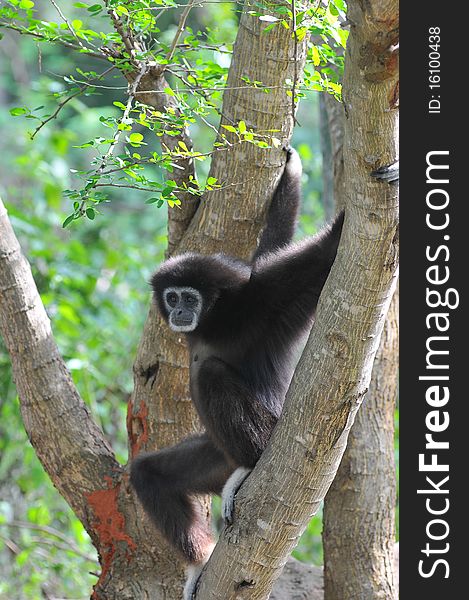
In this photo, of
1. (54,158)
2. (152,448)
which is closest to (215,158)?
(152,448)

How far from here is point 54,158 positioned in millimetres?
9359

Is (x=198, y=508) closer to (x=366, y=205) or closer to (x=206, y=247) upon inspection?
(x=206, y=247)

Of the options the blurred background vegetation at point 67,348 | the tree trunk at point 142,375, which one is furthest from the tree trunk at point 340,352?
the blurred background vegetation at point 67,348

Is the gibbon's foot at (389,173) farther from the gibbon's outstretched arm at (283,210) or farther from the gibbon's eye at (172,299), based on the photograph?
the gibbon's eye at (172,299)

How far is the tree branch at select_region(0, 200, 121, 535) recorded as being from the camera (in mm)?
4496

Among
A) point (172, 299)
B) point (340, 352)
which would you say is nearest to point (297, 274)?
point (172, 299)

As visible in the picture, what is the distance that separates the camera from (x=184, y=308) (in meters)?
4.46

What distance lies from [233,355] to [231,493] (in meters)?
0.84

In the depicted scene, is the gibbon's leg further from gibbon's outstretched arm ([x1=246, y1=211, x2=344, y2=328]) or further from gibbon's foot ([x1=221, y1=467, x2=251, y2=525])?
gibbon's outstretched arm ([x1=246, y1=211, x2=344, y2=328])

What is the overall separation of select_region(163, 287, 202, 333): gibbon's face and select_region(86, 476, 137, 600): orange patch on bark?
39.0 inches

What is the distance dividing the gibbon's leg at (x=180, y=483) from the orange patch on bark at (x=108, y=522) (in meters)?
0.21

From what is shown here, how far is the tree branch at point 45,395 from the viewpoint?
4.50 meters

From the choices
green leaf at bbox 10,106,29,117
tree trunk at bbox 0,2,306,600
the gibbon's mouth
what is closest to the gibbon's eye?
the gibbon's mouth

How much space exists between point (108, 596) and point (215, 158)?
8.11ft
